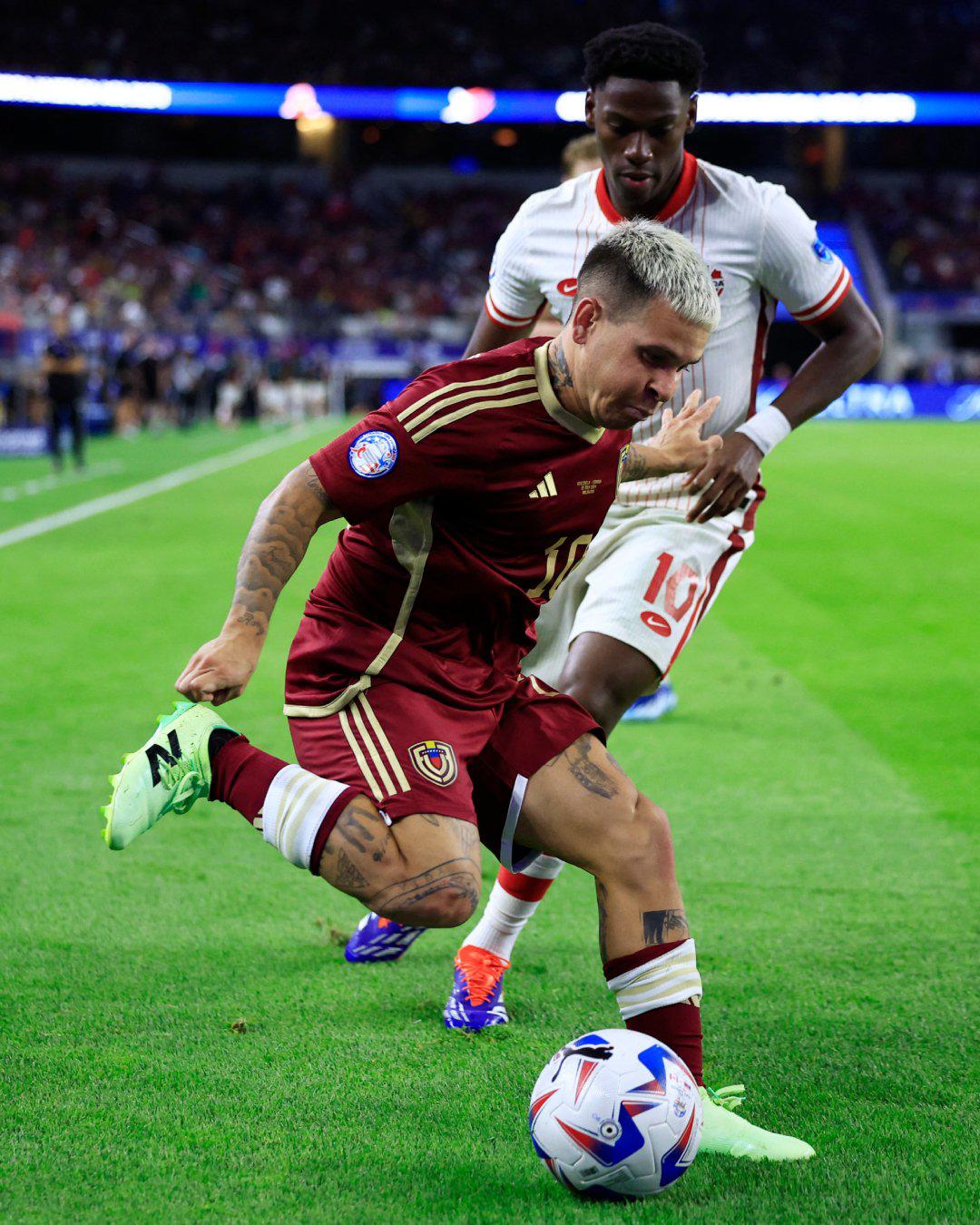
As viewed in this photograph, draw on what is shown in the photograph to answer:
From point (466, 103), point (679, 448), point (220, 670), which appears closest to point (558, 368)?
point (679, 448)

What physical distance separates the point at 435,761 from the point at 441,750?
3 cm

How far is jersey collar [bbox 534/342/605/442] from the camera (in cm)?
314

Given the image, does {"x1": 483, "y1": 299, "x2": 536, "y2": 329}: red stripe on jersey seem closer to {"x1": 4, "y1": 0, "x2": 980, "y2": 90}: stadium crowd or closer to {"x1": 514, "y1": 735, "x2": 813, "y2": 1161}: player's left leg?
{"x1": 514, "y1": 735, "x2": 813, "y2": 1161}: player's left leg

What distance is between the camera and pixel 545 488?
10.4 ft

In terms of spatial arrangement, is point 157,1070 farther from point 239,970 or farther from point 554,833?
point 554,833

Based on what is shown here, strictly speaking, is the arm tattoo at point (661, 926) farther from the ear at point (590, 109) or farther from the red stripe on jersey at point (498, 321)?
the ear at point (590, 109)

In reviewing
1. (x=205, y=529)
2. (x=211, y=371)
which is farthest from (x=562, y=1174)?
(x=211, y=371)

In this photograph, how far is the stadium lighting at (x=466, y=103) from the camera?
48688 millimetres

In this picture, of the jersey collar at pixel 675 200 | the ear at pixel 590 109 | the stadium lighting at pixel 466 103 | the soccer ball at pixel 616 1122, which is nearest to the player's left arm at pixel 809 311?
the jersey collar at pixel 675 200

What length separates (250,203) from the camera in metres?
51.7

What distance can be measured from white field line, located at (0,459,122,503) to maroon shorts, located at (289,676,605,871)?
49.8 ft

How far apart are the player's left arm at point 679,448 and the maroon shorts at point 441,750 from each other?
2.19 feet

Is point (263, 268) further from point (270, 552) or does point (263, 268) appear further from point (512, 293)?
point (270, 552)

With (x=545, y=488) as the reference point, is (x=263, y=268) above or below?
below
